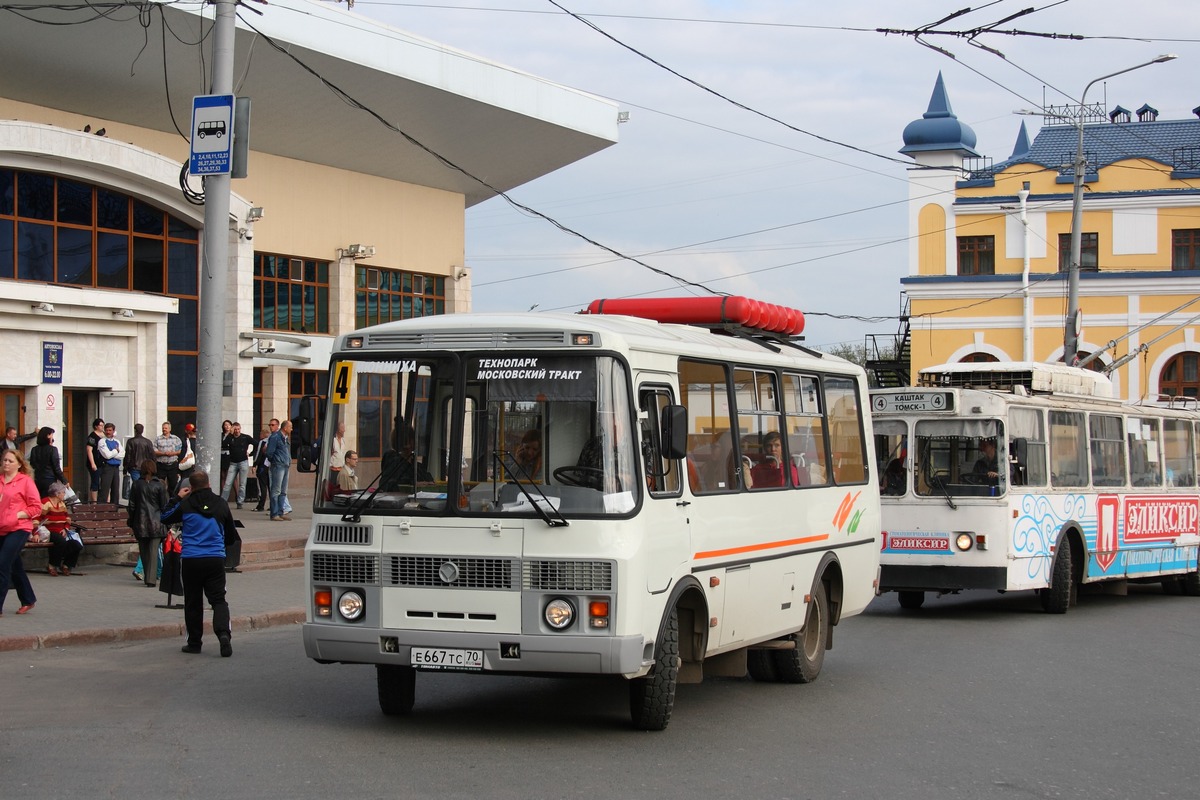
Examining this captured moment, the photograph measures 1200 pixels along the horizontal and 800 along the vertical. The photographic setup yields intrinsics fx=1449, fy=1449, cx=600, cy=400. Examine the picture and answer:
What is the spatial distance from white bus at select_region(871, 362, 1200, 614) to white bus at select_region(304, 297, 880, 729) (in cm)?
738

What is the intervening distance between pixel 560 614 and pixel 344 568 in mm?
1444

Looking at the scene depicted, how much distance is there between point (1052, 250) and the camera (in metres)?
50.9

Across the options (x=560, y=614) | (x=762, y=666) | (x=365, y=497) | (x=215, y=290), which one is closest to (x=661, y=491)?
(x=560, y=614)

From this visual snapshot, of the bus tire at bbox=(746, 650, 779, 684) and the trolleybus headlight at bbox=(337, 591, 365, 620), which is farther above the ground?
the trolleybus headlight at bbox=(337, 591, 365, 620)

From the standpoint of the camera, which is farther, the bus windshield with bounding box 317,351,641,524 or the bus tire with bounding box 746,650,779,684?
the bus tire with bounding box 746,650,779,684

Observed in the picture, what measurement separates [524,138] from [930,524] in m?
24.3

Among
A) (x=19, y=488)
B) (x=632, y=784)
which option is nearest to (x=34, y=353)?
(x=19, y=488)

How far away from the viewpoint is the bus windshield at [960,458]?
16891 mm

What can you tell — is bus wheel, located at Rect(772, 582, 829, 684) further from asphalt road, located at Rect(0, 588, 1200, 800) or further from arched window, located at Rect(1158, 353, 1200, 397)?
arched window, located at Rect(1158, 353, 1200, 397)

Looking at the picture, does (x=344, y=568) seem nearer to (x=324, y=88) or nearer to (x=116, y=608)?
(x=116, y=608)

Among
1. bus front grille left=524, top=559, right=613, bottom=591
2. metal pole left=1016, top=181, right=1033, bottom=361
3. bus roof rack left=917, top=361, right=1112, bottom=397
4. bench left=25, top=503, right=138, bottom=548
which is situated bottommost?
bench left=25, top=503, right=138, bottom=548

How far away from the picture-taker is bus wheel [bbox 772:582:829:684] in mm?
11727

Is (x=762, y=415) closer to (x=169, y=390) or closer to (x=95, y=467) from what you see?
(x=95, y=467)

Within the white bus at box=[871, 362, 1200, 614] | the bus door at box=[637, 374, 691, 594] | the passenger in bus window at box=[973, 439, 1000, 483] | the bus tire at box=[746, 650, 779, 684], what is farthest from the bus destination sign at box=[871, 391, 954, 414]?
the bus door at box=[637, 374, 691, 594]
